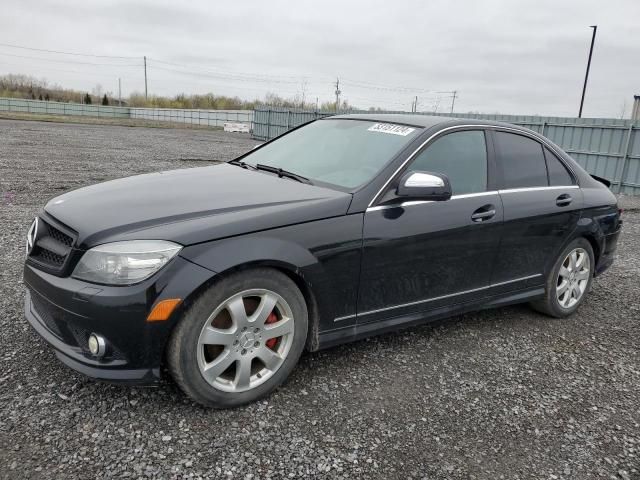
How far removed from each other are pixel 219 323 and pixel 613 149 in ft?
49.6

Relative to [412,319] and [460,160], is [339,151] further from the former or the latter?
[412,319]

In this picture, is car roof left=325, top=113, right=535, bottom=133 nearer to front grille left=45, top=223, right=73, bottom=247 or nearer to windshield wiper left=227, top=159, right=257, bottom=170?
windshield wiper left=227, top=159, right=257, bottom=170

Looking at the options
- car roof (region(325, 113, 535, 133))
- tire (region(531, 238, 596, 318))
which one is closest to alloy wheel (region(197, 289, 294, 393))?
car roof (region(325, 113, 535, 133))

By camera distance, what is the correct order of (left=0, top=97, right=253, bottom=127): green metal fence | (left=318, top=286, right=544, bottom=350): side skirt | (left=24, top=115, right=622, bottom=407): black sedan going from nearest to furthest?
(left=24, top=115, right=622, bottom=407): black sedan → (left=318, top=286, right=544, bottom=350): side skirt → (left=0, top=97, right=253, bottom=127): green metal fence

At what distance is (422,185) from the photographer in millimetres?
3086

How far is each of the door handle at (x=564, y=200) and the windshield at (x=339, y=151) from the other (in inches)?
57.8

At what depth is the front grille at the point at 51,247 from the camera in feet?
8.54

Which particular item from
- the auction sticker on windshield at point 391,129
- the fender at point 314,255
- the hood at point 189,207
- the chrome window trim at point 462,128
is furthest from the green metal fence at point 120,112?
the fender at point 314,255

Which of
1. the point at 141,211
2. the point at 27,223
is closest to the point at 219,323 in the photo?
the point at 141,211

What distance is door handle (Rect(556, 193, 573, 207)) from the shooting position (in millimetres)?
4117

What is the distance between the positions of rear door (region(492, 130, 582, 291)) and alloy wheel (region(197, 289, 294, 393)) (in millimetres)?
1817

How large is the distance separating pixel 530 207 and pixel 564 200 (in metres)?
0.48

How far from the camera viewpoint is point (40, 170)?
11.2 meters

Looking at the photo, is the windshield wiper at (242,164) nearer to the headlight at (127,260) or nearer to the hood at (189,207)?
the hood at (189,207)
